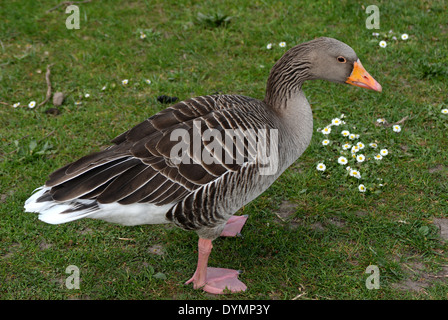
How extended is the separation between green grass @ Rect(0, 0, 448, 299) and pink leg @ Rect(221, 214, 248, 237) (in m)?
0.07

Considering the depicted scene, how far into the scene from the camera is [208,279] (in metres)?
3.38

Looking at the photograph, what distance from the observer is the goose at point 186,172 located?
2.94 m

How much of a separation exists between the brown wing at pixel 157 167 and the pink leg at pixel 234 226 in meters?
0.91

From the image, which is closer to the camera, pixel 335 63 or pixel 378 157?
pixel 335 63

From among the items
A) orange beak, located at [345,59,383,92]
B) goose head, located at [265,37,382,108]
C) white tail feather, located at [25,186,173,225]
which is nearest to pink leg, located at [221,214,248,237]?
white tail feather, located at [25,186,173,225]

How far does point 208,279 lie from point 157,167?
0.96 m

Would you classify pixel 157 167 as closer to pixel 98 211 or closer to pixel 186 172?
pixel 186 172

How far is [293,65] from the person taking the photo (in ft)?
11.1

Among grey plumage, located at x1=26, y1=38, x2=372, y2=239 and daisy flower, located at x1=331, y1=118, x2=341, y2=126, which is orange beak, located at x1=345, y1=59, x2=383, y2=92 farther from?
daisy flower, located at x1=331, y1=118, x2=341, y2=126

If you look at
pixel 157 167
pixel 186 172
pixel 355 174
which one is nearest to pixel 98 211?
pixel 157 167

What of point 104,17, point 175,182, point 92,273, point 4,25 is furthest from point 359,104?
point 4,25

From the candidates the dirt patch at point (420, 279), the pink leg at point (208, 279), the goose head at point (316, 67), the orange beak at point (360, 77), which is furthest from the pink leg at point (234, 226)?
the orange beak at point (360, 77)

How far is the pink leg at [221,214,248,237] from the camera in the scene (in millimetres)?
3764

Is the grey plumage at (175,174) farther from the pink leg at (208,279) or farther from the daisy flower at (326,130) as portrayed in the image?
the daisy flower at (326,130)
